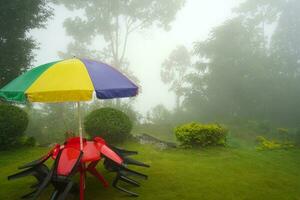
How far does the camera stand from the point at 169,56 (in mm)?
28391

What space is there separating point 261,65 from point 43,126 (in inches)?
625

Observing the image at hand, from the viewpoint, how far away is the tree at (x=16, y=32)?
12.5 meters

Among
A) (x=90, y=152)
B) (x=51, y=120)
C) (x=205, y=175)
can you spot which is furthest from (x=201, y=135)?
(x=51, y=120)

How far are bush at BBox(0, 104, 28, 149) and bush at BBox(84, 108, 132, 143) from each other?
225 cm

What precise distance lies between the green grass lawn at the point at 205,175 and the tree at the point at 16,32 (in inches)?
202

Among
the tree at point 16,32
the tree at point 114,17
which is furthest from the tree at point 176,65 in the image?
the tree at point 16,32

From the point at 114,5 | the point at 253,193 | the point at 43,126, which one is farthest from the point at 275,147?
the point at 114,5

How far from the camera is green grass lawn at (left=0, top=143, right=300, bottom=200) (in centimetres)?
550

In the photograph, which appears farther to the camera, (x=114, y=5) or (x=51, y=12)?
(x=114, y=5)

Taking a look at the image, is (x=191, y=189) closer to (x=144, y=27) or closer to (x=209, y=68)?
(x=209, y=68)

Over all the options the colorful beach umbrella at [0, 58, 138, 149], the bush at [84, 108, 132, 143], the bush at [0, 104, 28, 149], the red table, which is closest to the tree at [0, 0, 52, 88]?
the bush at [0, 104, 28, 149]

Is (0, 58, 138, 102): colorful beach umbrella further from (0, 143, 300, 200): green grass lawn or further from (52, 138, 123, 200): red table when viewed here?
(0, 143, 300, 200): green grass lawn

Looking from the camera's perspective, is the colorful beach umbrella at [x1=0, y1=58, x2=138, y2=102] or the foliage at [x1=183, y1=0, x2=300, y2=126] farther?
the foliage at [x1=183, y1=0, x2=300, y2=126]

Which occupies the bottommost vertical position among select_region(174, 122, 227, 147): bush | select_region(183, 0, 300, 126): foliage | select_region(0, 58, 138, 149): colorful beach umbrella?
select_region(174, 122, 227, 147): bush
